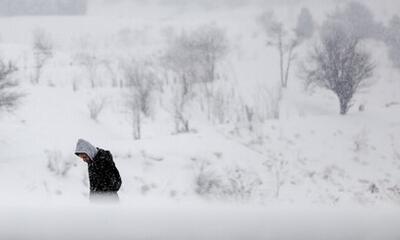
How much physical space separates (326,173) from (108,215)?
21.9 meters

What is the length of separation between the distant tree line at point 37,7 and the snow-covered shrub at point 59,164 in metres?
89.6

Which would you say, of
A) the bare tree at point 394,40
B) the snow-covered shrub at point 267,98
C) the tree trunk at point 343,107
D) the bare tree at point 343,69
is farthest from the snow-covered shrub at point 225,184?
the bare tree at point 394,40

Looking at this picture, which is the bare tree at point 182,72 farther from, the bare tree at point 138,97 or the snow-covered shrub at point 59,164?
the snow-covered shrub at point 59,164

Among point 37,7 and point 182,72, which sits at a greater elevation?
point 37,7

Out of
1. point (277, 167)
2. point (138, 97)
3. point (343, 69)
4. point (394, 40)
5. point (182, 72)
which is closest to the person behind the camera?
point (277, 167)

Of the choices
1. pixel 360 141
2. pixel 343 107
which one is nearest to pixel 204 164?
pixel 360 141

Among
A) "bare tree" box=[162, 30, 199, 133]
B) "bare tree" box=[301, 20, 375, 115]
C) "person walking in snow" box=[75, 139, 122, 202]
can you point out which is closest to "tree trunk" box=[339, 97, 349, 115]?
"bare tree" box=[301, 20, 375, 115]

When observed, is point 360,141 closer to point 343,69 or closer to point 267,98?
point 343,69

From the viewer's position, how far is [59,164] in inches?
720

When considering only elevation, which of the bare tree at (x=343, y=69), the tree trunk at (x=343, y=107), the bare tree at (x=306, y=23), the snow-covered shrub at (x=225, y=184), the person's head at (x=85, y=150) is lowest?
the snow-covered shrub at (x=225, y=184)

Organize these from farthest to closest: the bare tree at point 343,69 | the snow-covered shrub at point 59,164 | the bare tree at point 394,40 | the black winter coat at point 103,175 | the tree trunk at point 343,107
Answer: the bare tree at point 394,40 → the bare tree at point 343,69 → the tree trunk at point 343,107 → the snow-covered shrub at point 59,164 → the black winter coat at point 103,175

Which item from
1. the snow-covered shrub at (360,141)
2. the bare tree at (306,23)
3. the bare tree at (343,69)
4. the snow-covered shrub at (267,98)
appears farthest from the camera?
the bare tree at (306,23)

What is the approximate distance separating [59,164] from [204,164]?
5.19 meters

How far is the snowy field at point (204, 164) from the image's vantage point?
34.1 inches
